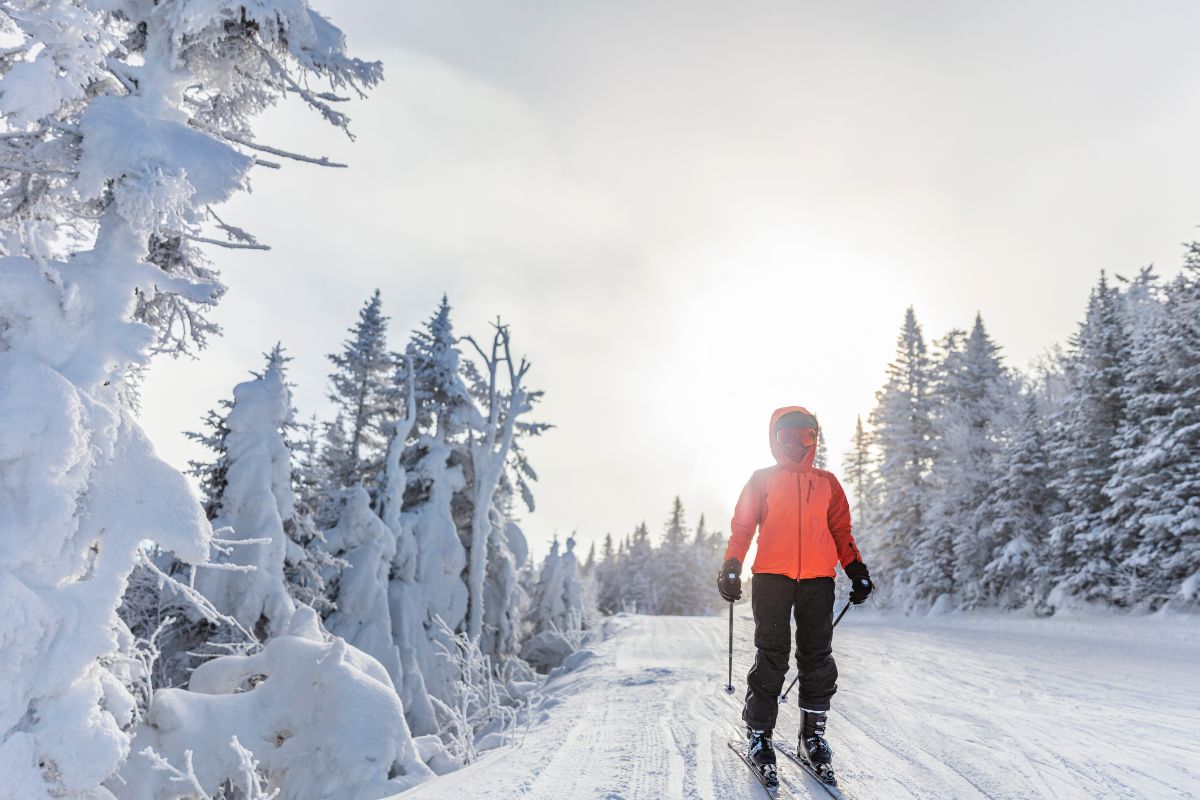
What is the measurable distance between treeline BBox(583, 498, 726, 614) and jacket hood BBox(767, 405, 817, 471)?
56.6 m

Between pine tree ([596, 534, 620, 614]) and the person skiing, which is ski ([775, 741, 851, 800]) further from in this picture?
pine tree ([596, 534, 620, 614])

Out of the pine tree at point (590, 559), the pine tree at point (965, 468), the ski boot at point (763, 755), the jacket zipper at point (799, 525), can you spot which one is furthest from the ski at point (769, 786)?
the pine tree at point (590, 559)

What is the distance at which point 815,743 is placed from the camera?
369cm

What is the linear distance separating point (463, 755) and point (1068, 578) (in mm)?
20061

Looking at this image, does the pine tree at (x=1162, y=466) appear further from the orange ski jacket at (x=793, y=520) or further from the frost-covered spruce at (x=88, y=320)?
the frost-covered spruce at (x=88, y=320)

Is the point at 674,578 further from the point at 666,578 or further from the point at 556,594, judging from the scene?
the point at 556,594

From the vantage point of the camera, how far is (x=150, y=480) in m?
4.14

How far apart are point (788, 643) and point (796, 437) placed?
3.94ft

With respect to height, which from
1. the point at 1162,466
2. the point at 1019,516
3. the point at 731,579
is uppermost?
the point at 1162,466

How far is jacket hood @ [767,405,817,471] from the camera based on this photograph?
4129mm

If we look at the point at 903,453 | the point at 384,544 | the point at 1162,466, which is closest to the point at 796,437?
the point at 384,544

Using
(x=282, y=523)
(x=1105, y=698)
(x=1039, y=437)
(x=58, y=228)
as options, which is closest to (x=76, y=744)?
(x=58, y=228)

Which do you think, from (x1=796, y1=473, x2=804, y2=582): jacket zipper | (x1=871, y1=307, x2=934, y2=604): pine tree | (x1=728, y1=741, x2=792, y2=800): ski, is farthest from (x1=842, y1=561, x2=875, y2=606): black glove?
(x1=871, y1=307, x2=934, y2=604): pine tree

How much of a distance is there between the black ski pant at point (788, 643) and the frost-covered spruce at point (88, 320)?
11.0 feet
